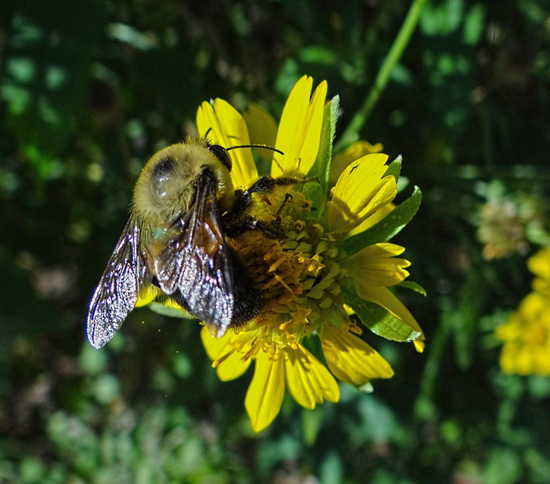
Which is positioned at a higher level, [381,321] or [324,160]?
[324,160]

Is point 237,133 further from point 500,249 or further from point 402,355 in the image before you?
point 402,355

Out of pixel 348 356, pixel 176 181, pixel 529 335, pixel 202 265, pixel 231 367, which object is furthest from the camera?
pixel 529 335

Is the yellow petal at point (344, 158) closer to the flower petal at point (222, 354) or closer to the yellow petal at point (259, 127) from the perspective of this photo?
the yellow petal at point (259, 127)

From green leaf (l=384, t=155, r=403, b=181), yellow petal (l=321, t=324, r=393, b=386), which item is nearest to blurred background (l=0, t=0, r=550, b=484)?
yellow petal (l=321, t=324, r=393, b=386)

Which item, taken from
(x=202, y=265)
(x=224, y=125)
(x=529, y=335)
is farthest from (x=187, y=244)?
(x=529, y=335)

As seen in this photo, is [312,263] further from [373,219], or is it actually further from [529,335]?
[529,335]

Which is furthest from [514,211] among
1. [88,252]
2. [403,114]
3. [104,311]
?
[88,252]

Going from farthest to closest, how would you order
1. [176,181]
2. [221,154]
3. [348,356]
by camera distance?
[348,356]
[221,154]
[176,181]
